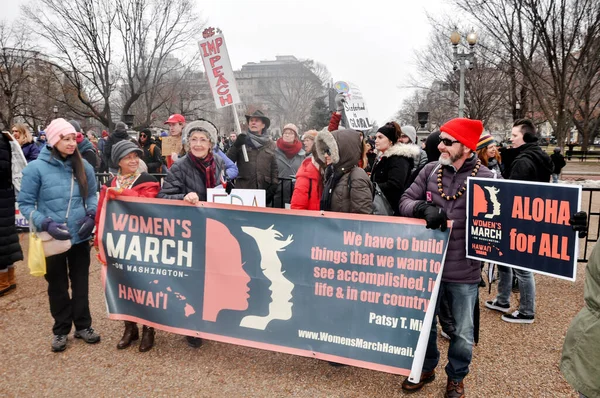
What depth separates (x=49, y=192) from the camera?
Result: 12.1 ft

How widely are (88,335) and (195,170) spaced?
1912 mm

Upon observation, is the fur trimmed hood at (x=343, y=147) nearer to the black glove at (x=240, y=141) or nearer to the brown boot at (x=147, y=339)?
the brown boot at (x=147, y=339)

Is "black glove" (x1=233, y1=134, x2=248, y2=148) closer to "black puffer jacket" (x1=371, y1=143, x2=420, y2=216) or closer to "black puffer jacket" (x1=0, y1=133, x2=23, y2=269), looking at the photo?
"black puffer jacket" (x1=371, y1=143, x2=420, y2=216)

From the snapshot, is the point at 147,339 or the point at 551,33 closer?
the point at 147,339

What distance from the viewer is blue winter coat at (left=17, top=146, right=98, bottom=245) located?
3.63 metres

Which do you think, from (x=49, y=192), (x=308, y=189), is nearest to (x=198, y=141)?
(x=308, y=189)

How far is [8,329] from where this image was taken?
14.1 ft

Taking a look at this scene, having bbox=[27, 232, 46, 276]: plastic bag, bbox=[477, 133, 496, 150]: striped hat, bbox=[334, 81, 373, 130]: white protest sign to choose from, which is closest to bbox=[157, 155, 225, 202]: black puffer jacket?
bbox=[27, 232, 46, 276]: plastic bag

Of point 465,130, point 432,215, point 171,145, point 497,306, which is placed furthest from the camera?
point 171,145

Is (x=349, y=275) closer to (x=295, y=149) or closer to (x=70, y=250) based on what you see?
(x=70, y=250)

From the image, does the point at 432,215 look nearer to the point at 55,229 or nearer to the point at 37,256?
the point at 55,229

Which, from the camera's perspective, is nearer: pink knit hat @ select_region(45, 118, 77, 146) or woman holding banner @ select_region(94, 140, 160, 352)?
pink knit hat @ select_region(45, 118, 77, 146)

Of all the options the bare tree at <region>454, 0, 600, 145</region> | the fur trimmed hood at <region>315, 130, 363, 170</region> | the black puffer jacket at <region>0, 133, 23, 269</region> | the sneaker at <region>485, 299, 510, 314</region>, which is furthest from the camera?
the bare tree at <region>454, 0, 600, 145</region>

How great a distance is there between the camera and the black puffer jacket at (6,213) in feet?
16.4
